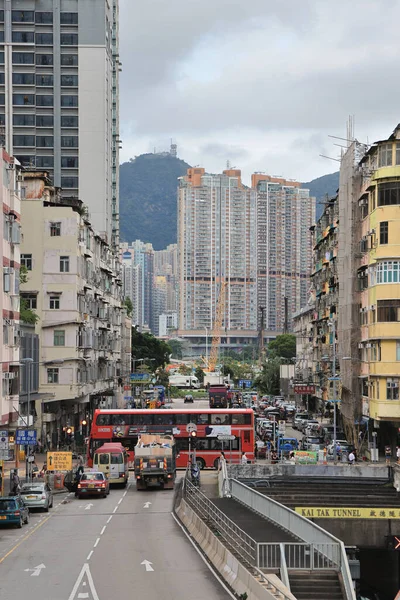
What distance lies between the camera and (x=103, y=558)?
34.0m

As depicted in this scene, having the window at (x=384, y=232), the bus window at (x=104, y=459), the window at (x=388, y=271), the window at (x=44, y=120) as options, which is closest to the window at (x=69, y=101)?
the window at (x=44, y=120)

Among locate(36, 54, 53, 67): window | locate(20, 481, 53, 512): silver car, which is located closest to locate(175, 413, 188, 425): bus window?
locate(20, 481, 53, 512): silver car

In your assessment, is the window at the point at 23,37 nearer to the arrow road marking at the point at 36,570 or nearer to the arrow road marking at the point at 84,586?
the arrow road marking at the point at 36,570

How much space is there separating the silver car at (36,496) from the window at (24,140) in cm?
10437

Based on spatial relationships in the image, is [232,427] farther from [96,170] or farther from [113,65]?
[113,65]

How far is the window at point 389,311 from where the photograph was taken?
239ft

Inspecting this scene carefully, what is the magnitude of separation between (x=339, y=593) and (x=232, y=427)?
43985 mm

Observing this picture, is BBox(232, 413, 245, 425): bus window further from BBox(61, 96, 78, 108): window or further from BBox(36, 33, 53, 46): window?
BBox(36, 33, 53, 46): window

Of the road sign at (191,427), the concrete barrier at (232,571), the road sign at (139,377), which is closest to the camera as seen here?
the concrete barrier at (232,571)

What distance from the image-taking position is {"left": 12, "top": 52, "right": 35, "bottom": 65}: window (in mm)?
148875

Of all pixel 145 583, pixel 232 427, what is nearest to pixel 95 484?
pixel 232 427

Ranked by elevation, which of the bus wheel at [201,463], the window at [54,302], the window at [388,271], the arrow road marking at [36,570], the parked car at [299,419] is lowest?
the bus wheel at [201,463]

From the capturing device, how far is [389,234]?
2899 inches

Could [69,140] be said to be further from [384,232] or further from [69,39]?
[384,232]
